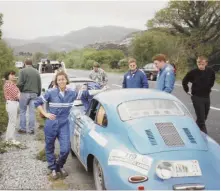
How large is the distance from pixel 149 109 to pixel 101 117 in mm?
739

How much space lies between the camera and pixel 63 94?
19.7 feet

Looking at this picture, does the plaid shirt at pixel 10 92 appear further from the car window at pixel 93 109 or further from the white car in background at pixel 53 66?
the white car in background at pixel 53 66

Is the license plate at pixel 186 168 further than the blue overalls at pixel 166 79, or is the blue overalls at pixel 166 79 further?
the blue overalls at pixel 166 79

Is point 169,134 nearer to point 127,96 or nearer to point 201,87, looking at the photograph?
point 127,96

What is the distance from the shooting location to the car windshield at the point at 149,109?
16.7ft

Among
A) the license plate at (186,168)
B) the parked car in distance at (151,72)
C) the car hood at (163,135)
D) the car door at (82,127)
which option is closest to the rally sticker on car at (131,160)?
the car hood at (163,135)

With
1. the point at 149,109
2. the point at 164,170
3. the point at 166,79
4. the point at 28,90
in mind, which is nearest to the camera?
the point at 164,170

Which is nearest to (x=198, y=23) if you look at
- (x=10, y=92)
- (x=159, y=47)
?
(x=159, y=47)

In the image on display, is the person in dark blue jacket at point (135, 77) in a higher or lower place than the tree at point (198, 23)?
lower

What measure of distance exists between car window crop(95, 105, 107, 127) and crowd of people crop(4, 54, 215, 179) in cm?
64

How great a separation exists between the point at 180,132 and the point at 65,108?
6.66ft

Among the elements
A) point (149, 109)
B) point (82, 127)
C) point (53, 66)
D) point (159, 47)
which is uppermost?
point (149, 109)

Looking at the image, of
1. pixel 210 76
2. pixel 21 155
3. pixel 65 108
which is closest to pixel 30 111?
pixel 21 155

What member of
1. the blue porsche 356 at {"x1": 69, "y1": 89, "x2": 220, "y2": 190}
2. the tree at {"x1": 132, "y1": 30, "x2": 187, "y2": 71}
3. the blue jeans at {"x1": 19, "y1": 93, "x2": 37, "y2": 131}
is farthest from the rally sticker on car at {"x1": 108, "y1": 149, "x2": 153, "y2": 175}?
the tree at {"x1": 132, "y1": 30, "x2": 187, "y2": 71}
